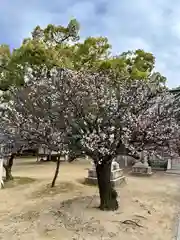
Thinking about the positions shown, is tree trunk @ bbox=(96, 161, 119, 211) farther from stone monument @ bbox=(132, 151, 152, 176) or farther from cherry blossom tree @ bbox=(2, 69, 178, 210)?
stone monument @ bbox=(132, 151, 152, 176)

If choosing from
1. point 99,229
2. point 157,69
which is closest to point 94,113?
point 99,229

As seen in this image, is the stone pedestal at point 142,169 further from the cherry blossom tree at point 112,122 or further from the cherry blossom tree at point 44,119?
the cherry blossom tree at point 44,119

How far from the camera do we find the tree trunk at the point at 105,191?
271 inches

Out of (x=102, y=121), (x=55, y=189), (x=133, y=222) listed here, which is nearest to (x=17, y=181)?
(x=55, y=189)

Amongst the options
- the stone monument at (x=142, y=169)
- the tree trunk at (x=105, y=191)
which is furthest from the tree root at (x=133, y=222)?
the stone monument at (x=142, y=169)

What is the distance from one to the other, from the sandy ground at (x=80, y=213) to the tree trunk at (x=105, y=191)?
20cm

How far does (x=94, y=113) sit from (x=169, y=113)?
1.83m

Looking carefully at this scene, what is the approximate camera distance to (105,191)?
6.95 metres

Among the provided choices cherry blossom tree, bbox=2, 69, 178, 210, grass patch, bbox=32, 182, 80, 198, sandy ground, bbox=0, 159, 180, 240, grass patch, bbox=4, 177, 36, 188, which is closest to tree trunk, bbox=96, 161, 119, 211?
cherry blossom tree, bbox=2, 69, 178, 210

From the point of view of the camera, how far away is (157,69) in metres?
17.4

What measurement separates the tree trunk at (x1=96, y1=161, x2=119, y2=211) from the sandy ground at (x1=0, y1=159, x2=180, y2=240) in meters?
0.20

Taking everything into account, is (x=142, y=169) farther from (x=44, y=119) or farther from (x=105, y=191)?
(x=44, y=119)

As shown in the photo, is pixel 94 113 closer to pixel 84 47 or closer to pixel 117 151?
pixel 117 151

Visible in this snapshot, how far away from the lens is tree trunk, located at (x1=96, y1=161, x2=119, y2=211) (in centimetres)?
689
